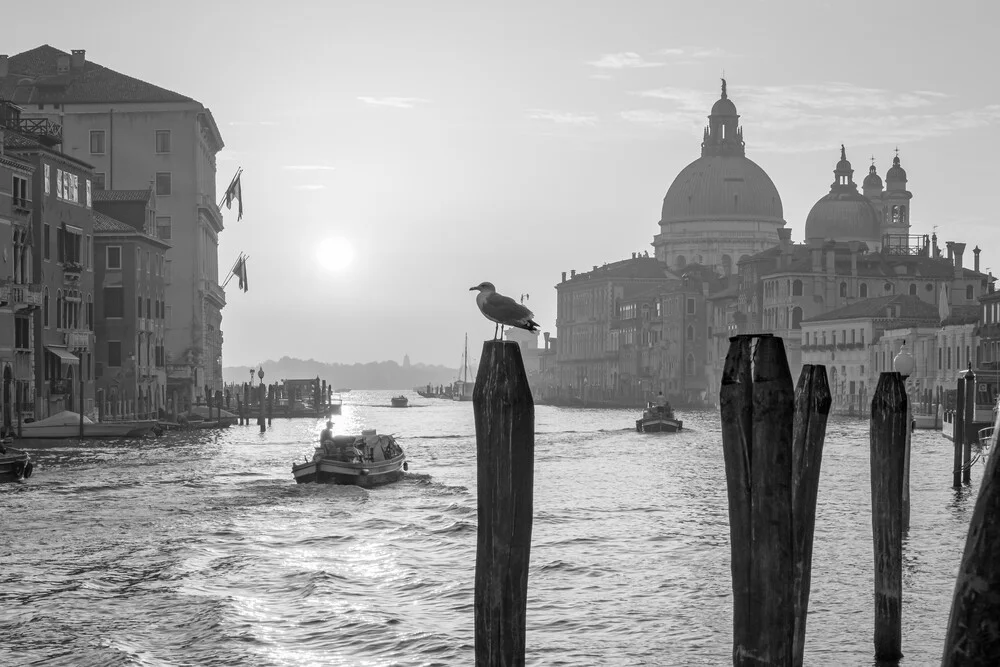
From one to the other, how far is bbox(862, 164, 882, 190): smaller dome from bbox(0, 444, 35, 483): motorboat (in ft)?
398

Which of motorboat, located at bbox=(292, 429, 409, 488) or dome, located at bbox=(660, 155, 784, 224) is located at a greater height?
dome, located at bbox=(660, 155, 784, 224)

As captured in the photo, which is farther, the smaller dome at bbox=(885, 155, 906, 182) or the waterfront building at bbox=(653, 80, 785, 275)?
the waterfront building at bbox=(653, 80, 785, 275)

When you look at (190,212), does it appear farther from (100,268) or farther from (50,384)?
(50,384)

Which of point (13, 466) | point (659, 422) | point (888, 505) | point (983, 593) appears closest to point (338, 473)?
point (13, 466)

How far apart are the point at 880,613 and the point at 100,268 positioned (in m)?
50.4

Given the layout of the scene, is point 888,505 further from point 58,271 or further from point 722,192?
point 722,192

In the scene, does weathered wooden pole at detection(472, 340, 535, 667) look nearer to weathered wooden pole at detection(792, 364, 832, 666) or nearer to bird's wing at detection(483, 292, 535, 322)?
bird's wing at detection(483, 292, 535, 322)

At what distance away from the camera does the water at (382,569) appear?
14.9 m

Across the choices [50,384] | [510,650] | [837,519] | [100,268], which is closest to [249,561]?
[837,519]

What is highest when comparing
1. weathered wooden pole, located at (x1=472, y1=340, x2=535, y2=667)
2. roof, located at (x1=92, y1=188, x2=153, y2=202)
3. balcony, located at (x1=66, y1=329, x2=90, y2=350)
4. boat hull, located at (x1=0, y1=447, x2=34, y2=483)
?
roof, located at (x1=92, y1=188, x2=153, y2=202)

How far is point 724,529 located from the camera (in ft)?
86.0

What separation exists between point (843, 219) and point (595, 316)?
33166 millimetres

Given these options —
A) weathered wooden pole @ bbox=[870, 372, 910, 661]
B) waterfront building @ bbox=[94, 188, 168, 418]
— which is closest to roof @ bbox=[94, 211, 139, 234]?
waterfront building @ bbox=[94, 188, 168, 418]

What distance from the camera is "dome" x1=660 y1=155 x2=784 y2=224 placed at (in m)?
153
